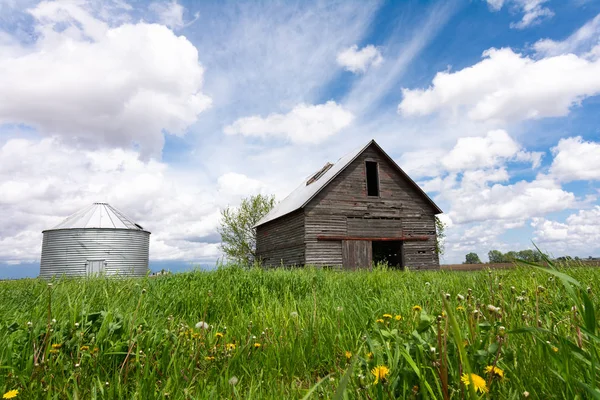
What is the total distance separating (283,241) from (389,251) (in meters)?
9.96

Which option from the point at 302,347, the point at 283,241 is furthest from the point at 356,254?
the point at 302,347

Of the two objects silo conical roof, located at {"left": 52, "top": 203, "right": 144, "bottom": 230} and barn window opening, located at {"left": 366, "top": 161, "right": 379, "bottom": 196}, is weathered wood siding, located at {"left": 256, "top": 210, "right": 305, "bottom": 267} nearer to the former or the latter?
barn window opening, located at {"left": 366, "top": 161, "right": 379, "bottom": 196}

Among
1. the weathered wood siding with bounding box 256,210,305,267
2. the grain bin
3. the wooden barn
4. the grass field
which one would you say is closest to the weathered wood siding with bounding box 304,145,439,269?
the wooden barn

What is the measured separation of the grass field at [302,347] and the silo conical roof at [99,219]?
20193 mm

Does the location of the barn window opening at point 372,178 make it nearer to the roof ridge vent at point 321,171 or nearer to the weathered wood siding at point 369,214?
the weathered wood siding at point 369,214

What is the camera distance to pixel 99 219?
2358 cm

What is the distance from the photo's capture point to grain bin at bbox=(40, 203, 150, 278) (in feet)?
72.9

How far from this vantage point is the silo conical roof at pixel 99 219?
75.8ft

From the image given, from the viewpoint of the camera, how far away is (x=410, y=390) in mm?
1868

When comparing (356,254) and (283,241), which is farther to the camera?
(283,241)

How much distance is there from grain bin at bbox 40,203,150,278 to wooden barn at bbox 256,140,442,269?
8.91 metres

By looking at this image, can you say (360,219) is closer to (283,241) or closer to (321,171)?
(283,241)

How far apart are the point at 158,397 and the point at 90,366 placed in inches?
35.3

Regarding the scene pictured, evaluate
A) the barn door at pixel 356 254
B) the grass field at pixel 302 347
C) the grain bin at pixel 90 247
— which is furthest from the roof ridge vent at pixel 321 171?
the grass field at pixel 302 347
